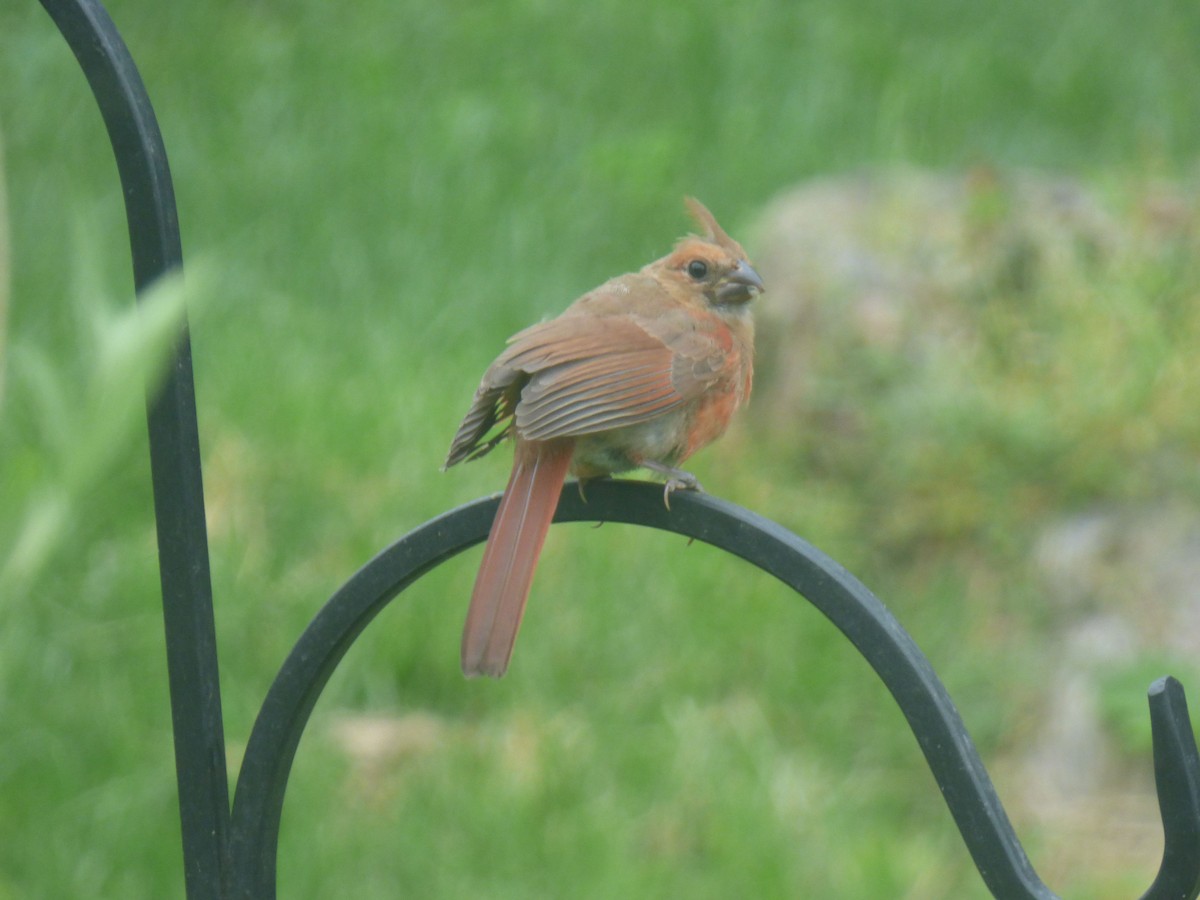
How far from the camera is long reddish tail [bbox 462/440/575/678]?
1545mm

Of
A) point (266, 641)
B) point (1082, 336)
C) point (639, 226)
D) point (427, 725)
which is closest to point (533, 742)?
point (427, 725)

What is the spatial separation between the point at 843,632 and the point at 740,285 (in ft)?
3.99

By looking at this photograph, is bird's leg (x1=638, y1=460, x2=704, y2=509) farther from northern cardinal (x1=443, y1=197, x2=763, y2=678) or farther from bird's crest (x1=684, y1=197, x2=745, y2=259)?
bird's crest (x1=684, y1=197, x2=745, y2=259)

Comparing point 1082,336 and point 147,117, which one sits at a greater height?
point 1082,336

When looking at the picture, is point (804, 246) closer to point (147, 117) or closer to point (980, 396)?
point (980, 396)

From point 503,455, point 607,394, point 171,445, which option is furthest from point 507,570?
point 503,455

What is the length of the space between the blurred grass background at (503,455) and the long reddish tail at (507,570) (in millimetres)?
463

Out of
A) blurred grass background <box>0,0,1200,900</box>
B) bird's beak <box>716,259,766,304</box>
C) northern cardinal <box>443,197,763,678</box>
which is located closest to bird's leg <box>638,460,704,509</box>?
northern cardinal <box>443,197,763,678</box>

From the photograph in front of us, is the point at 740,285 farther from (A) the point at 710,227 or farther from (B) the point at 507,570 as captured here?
(B) the point at 507,570

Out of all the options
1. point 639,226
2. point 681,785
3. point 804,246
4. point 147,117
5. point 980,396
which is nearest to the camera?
point 147,117

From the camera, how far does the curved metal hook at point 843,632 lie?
3.91 feet

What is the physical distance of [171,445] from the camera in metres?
1.46

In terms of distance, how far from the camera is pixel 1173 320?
5.15 m

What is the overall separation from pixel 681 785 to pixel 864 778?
1.88 ft
